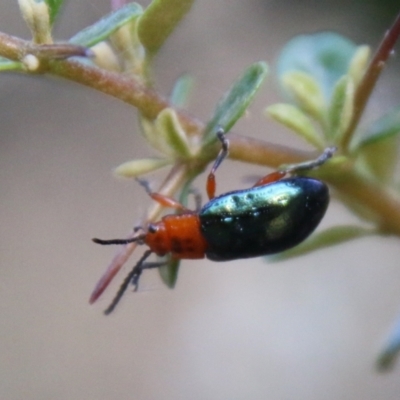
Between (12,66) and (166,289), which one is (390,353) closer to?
(12,66)

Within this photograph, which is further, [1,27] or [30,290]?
[30,290]

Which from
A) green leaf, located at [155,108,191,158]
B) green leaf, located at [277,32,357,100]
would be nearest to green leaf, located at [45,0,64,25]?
green leaf, located at [155,108,191,158]

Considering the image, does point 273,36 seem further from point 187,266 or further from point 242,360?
point 242,360

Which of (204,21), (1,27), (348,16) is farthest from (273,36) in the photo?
(1,27)

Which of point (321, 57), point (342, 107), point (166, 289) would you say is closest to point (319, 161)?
point (342, 107)

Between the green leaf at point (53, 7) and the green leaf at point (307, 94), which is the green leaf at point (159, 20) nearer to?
the green leaf at point (53, 7)

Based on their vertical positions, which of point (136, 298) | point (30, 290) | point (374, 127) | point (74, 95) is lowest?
point (30, 290)
